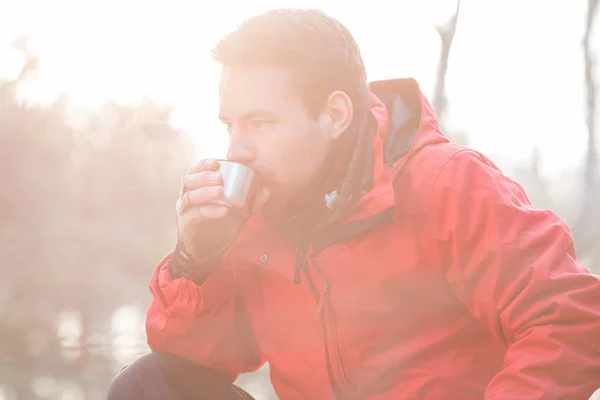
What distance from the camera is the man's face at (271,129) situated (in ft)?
6.63

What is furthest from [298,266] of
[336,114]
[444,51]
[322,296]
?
[444,51]

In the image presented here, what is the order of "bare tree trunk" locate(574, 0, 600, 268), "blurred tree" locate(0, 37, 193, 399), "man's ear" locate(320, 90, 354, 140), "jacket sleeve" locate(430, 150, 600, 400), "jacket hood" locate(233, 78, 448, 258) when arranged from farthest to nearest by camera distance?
"blurred tree" locate(0, 37, 193, 399)
"bare tree trunk" locate(574, 0, 600, 268)
"man's ear" locate(320, 90, 354, 140)
"jacket hood" locate(233, 78, 448, 258)
"jacket sleeve" locate(430, 150, 600, 400)

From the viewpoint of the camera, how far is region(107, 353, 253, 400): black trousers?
6.57 feet

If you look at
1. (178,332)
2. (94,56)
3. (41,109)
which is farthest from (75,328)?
(178,332)

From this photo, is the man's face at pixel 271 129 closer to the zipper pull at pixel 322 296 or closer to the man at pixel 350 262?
the man at pixel 350 262

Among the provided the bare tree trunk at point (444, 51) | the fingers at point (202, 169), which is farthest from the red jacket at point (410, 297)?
the bare tree trunk at point (444, 51)

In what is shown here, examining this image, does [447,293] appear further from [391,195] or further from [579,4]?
[579,4]

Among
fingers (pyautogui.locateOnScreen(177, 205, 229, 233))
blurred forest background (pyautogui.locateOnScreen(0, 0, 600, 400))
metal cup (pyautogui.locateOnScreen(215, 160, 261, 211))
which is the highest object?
metal cup (pyautogui.locateOnScreen(215, 160, 261, 211))

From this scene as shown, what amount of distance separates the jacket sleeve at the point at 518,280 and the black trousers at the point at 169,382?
74 cm

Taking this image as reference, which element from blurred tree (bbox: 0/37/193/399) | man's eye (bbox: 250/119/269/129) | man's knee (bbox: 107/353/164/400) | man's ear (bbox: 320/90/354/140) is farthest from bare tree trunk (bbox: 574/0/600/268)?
blurred tree (bbox: 0/37/193/399)

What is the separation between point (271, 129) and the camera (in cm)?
203

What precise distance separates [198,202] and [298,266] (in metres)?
0.32

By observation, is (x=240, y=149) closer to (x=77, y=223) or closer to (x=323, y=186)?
(x=323, y=186)

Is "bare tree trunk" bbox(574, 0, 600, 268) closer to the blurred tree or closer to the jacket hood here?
the jacket hood
